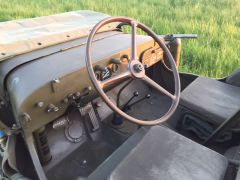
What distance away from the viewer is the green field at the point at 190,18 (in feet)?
16.0

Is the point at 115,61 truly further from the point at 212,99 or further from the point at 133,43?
the point at 212,99

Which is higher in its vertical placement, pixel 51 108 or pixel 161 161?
pixel 51 108

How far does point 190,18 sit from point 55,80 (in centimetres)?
627

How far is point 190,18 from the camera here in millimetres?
7414

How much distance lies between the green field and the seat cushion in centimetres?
192

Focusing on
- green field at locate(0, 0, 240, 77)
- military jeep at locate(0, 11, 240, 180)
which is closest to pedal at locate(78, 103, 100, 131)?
military jeep at locate(0, 11, 240, 180)

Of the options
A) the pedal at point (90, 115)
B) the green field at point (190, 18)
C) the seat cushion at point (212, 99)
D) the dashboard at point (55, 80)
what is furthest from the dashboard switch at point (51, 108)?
the green field at point (190, 18)

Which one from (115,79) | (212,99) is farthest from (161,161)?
(212,99)

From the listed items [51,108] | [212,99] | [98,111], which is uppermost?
[51,108]

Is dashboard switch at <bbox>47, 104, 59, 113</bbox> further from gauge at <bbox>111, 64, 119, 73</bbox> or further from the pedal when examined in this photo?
the pedal

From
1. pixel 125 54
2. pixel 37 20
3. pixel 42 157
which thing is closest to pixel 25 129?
pixel 42 157

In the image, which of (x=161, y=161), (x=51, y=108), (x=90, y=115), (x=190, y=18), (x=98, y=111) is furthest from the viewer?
(x=190, y=18)

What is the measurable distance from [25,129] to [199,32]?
5021 millimetres

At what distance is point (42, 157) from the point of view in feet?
7.39
